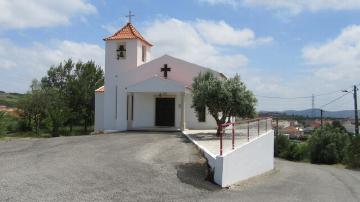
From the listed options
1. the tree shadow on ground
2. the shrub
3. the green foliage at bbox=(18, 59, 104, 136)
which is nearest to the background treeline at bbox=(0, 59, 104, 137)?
the green foliage at bbox=(18, 59, 104, 136)

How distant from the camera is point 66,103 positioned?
2073 inches

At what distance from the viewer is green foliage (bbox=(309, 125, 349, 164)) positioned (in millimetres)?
35500

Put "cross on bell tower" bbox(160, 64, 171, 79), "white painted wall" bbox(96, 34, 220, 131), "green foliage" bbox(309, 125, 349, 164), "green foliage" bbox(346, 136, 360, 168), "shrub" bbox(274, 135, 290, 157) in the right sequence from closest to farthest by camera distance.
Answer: "white painted wall" bbox(96, 34, 220, 131) < "cross on bell tower" bbox(160, 64, 171, 79) < "green foliage" bbox(346, 136, 360, 168) < "green foliage" bbox(309, 125, 349, 164) < "shrub" bbox(274, 135, 290, 157)

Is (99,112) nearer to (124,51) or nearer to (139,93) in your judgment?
(139,93)

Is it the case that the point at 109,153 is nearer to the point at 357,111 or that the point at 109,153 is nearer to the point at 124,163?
the point at 124,163

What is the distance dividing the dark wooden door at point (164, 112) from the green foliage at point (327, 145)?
15.0 m

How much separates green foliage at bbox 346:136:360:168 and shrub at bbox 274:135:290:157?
16431 mm

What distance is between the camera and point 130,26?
30.4m

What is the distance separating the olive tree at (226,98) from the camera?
21541 mm

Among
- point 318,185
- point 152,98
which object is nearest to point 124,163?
point 318,185

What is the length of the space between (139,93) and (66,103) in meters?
27.2

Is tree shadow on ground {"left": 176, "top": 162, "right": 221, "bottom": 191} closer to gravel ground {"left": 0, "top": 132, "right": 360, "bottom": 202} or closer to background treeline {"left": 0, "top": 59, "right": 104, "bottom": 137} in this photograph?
gravel ground {"left": 0, "top": 132, "right": 360, "bottom": 202}

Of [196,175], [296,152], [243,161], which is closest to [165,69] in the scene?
[243,161]

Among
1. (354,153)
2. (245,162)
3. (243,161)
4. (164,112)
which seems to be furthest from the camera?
(354,153)
